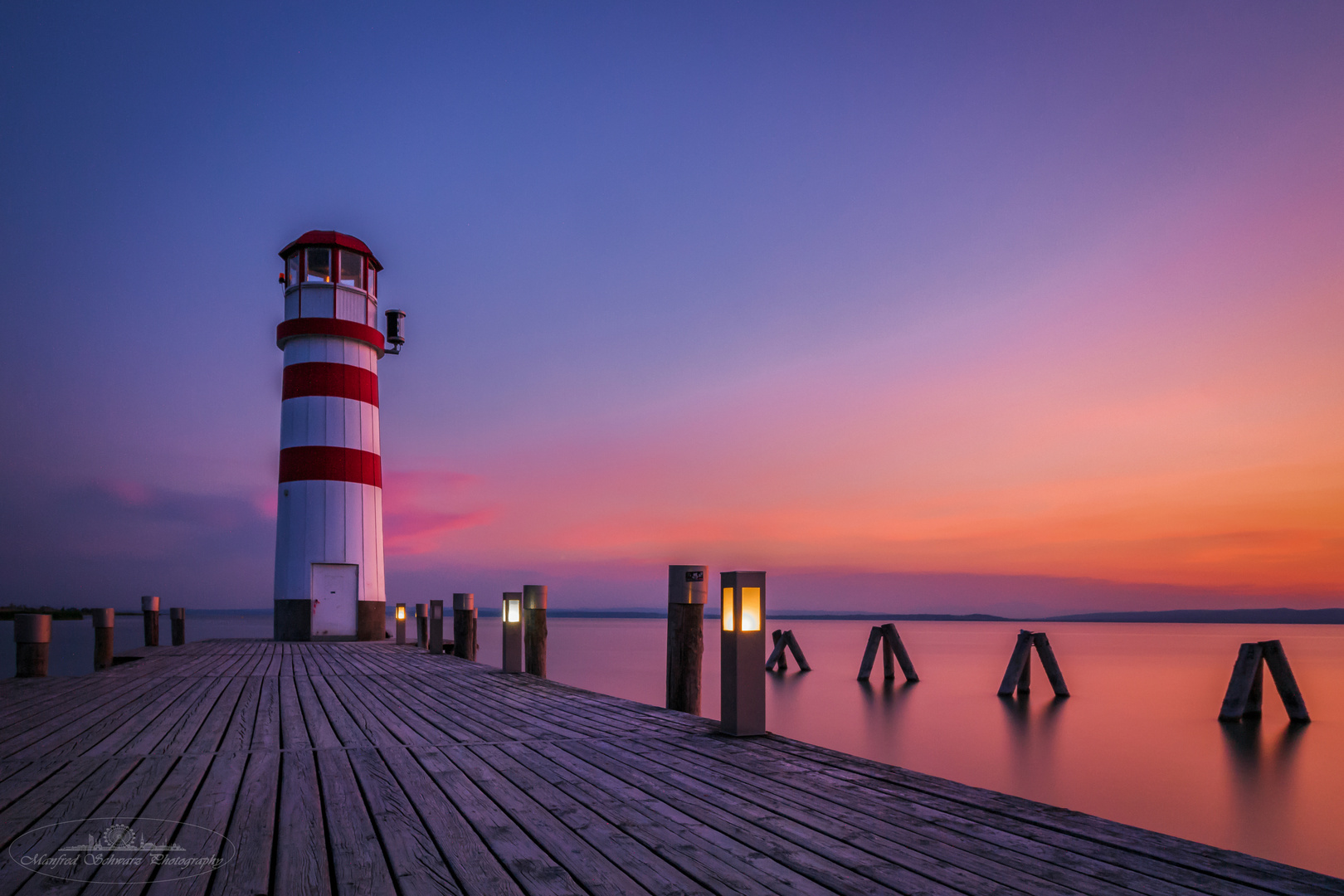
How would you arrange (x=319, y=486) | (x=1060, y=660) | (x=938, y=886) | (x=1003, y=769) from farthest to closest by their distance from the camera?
(x=1060, y=660)
(x=319, y=486)
(x=1003, y=769)
(x=938, y=886)

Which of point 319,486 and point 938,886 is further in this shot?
point 319,486

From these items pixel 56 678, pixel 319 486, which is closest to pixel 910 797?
pixel 56 678

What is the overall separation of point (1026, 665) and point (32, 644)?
69.1ft

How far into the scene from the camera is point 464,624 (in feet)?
48.7

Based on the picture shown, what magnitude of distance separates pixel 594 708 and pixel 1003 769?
9116 millimetres

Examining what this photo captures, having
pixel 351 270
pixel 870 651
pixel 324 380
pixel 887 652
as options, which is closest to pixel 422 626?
pixel 324 380

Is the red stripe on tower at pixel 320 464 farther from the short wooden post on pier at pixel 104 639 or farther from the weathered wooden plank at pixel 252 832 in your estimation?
the weathered wooden plank at pixel 252 832

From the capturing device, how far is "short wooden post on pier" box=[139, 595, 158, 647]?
17.8 m

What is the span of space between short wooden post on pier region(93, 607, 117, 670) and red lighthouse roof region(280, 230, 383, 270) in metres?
8.18

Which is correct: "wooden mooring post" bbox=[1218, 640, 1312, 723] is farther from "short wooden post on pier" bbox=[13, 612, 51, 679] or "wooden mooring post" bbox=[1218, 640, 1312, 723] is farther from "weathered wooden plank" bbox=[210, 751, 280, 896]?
"short wooden post on pier" bbox=[13, 612, 51, 679]

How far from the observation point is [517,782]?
4.46 m

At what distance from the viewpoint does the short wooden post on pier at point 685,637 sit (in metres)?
7.95

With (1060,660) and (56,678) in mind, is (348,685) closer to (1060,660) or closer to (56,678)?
(56,678)

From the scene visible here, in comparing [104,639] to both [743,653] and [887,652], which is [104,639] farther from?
[887,652]
